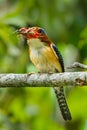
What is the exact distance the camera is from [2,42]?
816 cm

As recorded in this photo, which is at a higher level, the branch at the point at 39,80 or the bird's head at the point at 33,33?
the bird's head at the point at 33,33

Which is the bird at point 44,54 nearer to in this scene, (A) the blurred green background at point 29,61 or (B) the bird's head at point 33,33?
(B) the bird's head at point 33,33

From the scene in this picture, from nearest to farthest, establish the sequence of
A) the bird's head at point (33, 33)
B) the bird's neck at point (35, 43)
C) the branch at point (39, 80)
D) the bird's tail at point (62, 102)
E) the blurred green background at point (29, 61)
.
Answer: the branch at point (39, 80) < the bird's head at point (33, 33) < the bird's neck at point (35, 43) < the bird's tail at point (62, 102) < the blurred green background at point (29, 61)

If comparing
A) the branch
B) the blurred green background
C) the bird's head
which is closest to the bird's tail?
the blurred green background

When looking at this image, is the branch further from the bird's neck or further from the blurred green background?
the blurred green background

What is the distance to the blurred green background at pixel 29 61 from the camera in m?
8.35

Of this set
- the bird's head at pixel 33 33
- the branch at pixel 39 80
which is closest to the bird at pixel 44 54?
the bird's head at pixel 33 33

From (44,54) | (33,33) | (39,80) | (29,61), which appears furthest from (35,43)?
(29,61)

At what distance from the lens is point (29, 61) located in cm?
891

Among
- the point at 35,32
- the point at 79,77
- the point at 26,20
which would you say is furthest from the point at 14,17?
the point at 79,77

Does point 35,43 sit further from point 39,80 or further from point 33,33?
point 39,80

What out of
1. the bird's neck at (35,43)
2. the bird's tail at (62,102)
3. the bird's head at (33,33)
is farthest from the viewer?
the bird's tail at (62,102)

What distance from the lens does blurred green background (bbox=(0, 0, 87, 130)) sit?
27.4ft

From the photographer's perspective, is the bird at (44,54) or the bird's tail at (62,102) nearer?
the bird at (44,54)
